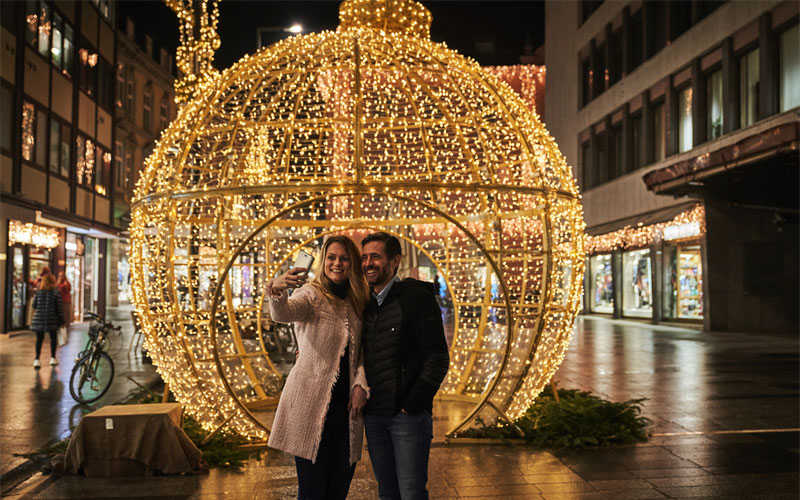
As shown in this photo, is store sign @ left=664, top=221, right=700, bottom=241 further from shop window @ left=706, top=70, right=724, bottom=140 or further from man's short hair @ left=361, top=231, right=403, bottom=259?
man's short hair @ left=361, top=231, right=403, bottom=259

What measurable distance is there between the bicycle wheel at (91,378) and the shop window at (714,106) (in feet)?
54.0

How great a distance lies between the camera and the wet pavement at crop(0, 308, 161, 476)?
766cm

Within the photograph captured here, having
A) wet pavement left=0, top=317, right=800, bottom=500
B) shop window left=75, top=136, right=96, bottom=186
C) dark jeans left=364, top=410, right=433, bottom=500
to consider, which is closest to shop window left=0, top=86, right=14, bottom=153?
shop window left=75, top=136, right=96, bottom=186

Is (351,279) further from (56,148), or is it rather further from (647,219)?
(647,219)

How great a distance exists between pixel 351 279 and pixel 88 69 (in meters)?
24.6

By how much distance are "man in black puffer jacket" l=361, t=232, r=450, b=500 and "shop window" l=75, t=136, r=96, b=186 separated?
22996 millimetres

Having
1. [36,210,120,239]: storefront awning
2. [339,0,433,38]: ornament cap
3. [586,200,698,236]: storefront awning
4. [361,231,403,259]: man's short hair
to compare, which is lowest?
[361,231,403,259]: man's short hair

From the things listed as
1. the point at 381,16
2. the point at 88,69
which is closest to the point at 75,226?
the point at 88,69

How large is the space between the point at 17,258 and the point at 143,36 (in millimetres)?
20201

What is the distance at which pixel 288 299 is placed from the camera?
12.2ft

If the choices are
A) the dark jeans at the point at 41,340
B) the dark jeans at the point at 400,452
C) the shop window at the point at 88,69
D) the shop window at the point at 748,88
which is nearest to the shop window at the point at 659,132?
the shop window at the point at 748,88

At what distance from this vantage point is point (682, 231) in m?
22.8

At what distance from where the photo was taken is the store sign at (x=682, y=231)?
2183 centimetres

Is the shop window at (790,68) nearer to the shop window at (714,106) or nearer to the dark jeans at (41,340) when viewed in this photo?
the shop window at (714,106)
